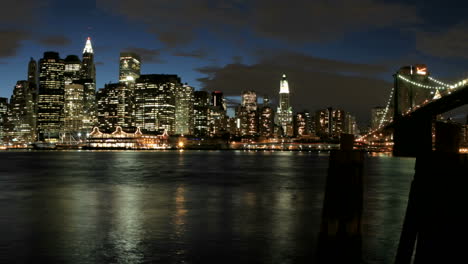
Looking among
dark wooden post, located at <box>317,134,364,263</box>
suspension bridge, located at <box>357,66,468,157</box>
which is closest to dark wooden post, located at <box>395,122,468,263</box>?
dark wooden post, located at <box>317,134,364,263</box>

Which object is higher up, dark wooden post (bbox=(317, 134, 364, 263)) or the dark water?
dark wooden post (bbox=(317, 134, 364, 263))

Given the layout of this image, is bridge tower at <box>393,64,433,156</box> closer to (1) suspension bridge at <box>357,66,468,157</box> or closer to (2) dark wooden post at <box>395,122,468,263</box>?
(1) suspension bridge at <box>357,66,468,157</box>

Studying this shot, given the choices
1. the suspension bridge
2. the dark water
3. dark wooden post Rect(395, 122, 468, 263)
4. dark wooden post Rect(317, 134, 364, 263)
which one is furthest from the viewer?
the suspension bridge

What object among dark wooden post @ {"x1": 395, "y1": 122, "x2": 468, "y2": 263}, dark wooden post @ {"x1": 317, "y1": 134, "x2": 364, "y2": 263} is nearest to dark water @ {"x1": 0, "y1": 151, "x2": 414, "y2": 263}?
dark wooden post @ {"x1": 317, "y1": 134, "x2": 364, "y2": 263}

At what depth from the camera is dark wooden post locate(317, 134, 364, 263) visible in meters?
10.2

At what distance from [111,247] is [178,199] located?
13.6 m

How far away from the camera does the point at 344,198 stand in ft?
33.6

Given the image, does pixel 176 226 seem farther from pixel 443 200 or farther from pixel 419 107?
pixel 419 107

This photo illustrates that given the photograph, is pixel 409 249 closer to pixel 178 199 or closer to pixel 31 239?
pixel 31 239

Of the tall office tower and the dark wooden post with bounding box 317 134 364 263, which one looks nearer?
the dark wooden post with bounding box 317 134 364 263

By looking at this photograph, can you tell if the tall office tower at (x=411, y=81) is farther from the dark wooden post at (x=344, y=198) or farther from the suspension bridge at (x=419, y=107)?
the dark wooden post at (x=344, y=198)

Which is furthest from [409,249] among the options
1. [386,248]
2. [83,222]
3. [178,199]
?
[178,199]

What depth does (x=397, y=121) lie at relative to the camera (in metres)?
82.4

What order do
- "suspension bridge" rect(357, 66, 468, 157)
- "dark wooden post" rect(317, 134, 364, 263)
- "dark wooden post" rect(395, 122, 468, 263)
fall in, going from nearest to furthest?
"dark wooden post" rect(395, 122, 468, 263) < "dark wooden post" rect(317, 134, 364, 263) < "suspension bridge" rect(357, 66, 468, 157)
